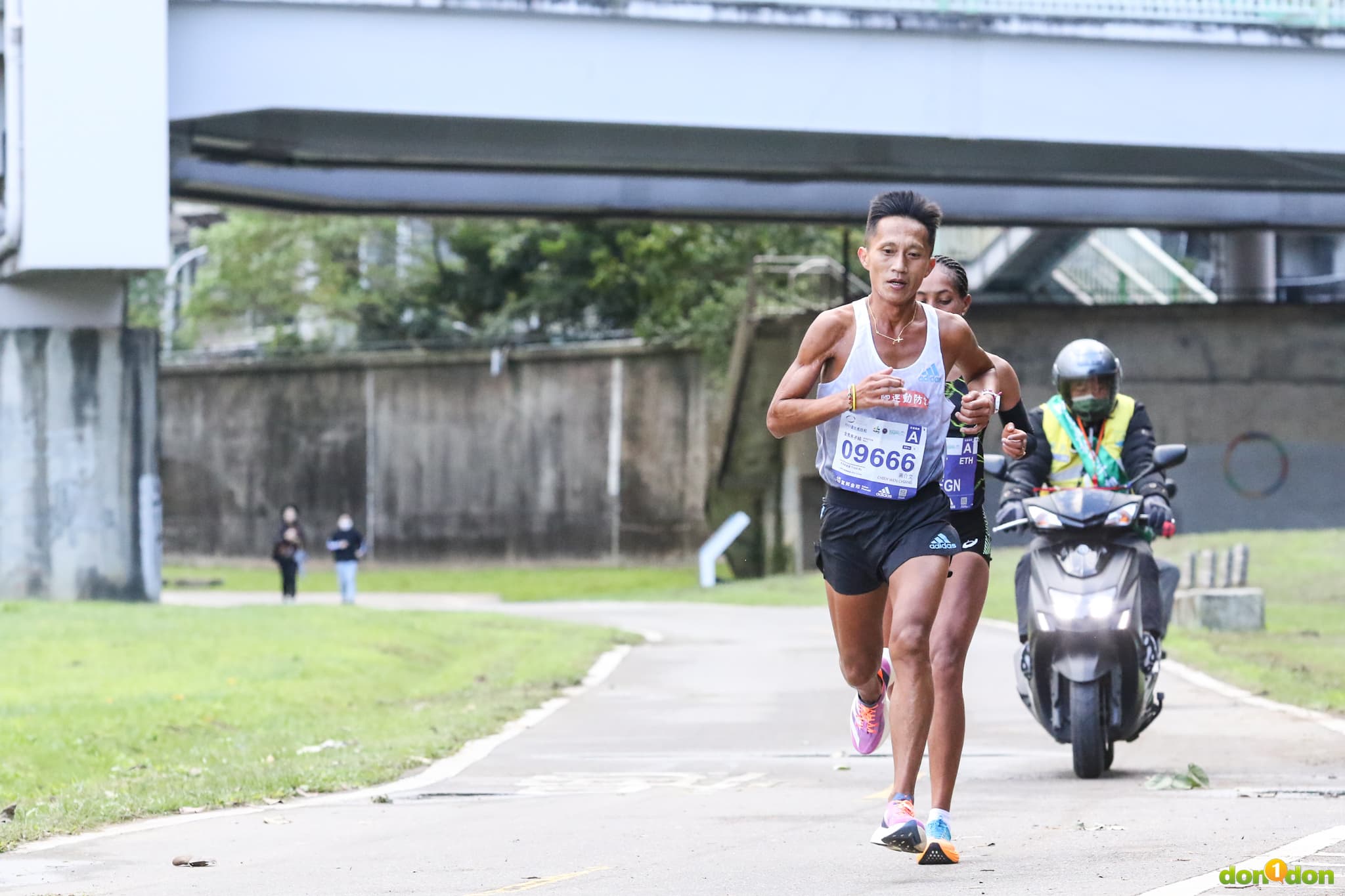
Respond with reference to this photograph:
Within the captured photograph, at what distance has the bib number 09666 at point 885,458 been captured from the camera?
669cm

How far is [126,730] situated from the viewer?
11.5 meters

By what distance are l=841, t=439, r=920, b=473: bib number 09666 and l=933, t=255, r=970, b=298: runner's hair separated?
156 centimetres

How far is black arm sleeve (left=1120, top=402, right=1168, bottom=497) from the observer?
9.75 m

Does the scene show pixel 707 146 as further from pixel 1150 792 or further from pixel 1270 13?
pixel 1150 792

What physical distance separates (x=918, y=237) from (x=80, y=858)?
3.42 metres

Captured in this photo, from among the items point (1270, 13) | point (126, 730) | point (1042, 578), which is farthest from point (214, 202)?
point (1042, 578)

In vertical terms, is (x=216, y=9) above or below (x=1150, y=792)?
above

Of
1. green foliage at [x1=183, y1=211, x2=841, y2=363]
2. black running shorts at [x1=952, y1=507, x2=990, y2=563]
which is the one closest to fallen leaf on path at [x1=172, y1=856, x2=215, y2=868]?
black running shorts at [x1=952, y1=507, x2=990, y2=563]

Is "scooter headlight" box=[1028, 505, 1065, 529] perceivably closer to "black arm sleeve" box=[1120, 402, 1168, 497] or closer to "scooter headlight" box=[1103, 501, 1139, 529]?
"scooter headlight" box=[1103, 501, 1139, 529]

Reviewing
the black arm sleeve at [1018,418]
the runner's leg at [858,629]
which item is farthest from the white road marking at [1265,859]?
the black arm sleeve at [1018,418]

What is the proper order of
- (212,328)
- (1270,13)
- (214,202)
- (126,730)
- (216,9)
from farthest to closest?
(212,328)
(214,202)
(1270,13)
(216,9)
(126,730)

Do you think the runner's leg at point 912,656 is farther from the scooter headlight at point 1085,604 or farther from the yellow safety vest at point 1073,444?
the yellow safety vest at point 1073,444

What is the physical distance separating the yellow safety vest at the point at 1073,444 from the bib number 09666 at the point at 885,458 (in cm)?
336

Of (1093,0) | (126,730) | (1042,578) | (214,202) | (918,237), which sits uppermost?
(1093,0)
